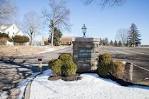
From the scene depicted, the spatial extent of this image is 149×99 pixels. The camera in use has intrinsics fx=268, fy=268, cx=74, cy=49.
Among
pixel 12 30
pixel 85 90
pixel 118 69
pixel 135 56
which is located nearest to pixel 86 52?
pixel 118 69

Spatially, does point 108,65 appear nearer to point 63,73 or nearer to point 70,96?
point 63,73

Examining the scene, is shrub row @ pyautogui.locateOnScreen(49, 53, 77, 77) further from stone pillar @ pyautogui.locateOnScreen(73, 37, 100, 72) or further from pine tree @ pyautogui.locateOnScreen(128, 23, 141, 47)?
pine tree @ pyautogui.locateOnScreen(128, 23, 141, 47)

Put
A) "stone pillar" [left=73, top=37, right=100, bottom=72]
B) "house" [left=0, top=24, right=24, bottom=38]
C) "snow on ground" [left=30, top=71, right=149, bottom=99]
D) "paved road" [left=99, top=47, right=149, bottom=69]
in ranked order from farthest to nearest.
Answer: "house" [left=0, top=24, right=24, bottom=38] < "paved road" [left=99, top=47, right=149, bottom=69] < "stone pillar" [left=73, top=37, right=100, bottom=72] < "snow on ground" [left=30, top=71, right=149, bottom=99]

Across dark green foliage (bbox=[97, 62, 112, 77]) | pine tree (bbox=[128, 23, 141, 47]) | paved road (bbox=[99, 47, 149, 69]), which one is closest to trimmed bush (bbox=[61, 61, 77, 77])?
dark green foliage (bbox=[97, 62, 112, 77])

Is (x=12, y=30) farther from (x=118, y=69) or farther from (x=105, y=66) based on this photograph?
(x=118, y=69)

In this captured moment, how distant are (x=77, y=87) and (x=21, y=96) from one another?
2495mm

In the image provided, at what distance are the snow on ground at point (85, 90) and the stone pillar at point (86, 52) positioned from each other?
9.10ft

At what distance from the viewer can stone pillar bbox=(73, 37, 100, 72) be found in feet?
52.5

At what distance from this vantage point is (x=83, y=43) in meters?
16.1

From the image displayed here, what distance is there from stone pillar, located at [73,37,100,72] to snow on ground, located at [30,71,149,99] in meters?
2.77

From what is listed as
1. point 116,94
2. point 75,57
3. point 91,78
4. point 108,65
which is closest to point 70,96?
point 116,94

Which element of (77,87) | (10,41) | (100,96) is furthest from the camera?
(10,41)

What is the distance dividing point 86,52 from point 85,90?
5138mm

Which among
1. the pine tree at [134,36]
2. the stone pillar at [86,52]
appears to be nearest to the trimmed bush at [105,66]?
the stone pillar at [86,52]
